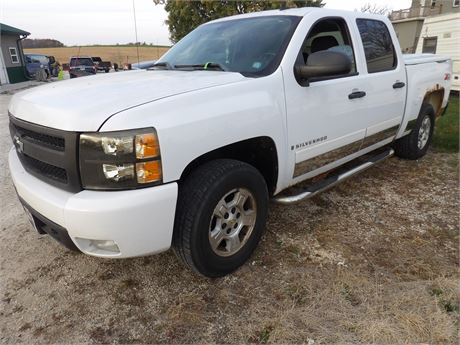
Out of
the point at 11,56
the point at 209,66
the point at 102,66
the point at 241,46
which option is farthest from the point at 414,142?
the point at 102,66

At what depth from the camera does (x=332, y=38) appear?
3.43m

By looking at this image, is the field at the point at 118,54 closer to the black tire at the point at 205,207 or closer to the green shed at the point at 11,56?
the green shed at the point at 11,56

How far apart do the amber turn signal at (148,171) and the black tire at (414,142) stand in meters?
4.04

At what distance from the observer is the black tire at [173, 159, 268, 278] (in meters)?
2.26

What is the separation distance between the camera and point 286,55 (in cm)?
278

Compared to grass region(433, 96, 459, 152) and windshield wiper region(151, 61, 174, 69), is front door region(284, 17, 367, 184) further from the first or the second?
grass region(433, 96, 459, 152)

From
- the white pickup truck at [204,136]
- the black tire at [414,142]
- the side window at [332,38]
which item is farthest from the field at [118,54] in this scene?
the white pickup truck at [204,136]

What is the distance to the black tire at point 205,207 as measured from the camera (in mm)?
2258

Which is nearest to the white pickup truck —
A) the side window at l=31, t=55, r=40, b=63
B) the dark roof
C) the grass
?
the grass

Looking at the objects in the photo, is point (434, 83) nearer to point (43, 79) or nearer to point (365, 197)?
point (365, 197)

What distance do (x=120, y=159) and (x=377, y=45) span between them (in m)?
3.14

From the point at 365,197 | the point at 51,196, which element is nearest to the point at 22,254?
the point at 51,196

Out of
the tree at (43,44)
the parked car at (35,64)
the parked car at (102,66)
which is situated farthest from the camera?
the tree at (43,44)

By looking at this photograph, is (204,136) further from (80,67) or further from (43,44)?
(43,44)
